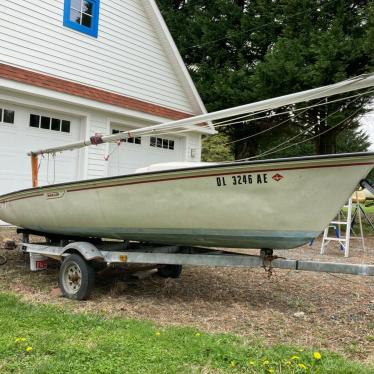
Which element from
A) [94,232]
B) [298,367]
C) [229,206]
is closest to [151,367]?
[298,367]

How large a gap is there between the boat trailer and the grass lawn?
916 millimetres

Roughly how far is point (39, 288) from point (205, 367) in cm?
306

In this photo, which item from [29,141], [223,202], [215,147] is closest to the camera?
[223,202]

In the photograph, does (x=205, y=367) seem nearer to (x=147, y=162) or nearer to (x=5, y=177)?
(x=5, y=177)

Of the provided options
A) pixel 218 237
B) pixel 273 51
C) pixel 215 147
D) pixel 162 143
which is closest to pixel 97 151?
pixel 162 143

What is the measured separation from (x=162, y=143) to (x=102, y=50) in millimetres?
2909

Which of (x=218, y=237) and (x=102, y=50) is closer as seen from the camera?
(x=218, y=237)

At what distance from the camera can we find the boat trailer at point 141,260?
4.66 m

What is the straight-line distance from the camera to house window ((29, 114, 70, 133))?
1022cm

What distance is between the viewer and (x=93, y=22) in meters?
11.5

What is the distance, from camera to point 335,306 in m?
5.27

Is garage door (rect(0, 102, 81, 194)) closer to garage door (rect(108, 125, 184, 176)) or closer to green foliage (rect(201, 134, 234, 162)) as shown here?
garage door (rect(108, 125, 184, 176))

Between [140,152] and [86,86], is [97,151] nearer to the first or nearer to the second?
[140,152]

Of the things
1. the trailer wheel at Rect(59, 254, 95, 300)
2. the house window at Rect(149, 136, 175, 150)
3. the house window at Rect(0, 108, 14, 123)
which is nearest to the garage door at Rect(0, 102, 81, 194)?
the house window at Rect(0, 108, 14, 123)
